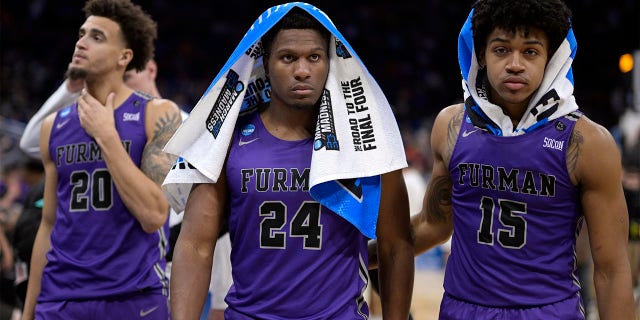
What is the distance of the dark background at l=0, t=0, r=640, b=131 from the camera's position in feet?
61.3

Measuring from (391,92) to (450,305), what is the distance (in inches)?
678

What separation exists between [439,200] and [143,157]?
1.48m

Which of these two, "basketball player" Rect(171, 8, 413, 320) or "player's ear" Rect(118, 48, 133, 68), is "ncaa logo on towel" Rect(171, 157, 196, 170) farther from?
"player's ear" Rect(118, 48, 133, 68)

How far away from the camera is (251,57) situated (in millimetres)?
3400

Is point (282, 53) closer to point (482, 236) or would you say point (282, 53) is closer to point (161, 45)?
point (482, 236)

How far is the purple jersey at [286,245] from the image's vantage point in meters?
3.15

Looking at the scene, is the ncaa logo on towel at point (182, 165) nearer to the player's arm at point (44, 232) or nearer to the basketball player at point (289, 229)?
the basketball player at point (289, 229)

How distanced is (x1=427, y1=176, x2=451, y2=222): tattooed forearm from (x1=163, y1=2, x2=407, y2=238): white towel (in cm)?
46

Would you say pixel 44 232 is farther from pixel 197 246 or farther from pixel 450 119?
pixel 450 119

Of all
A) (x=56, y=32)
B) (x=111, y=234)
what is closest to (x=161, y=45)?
(x=56, y=32)

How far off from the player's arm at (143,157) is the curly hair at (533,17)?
1.74m

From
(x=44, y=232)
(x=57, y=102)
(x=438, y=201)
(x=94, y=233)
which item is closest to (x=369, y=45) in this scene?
(x=57, y=102)

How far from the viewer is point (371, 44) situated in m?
21.3

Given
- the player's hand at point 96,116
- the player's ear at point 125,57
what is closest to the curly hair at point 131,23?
the player's ear at point 125,57
